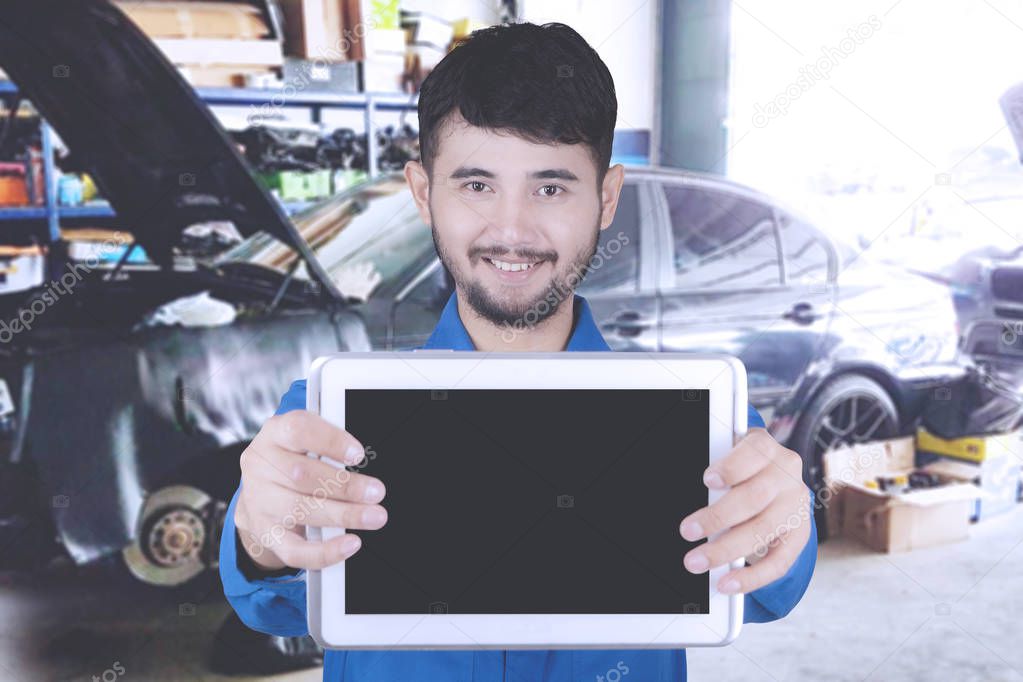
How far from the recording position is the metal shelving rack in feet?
10.3

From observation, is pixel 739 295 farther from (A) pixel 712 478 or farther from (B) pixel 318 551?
(B) pixel 318 551

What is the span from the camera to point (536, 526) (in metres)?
0.74

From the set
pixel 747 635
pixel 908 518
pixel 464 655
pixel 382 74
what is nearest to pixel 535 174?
pixel 464 655

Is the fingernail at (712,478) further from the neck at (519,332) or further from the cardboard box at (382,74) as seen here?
the cardboard box at (382,74)

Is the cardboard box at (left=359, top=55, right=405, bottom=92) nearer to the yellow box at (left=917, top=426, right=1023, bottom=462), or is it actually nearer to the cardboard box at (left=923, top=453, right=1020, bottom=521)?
the yellow box at (left=917, top=426, right=1023, bottom=462)

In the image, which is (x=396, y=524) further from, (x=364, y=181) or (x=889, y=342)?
(x=889, y=342)

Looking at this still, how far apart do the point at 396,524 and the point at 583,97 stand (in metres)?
0.64

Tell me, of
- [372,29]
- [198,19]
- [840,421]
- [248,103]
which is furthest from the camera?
[840,421]

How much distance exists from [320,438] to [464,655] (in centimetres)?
38

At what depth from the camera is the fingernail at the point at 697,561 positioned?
73 centimetres

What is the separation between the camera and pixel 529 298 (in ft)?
3.57

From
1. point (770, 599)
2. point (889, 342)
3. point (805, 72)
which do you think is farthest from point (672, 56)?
point (770, 599)

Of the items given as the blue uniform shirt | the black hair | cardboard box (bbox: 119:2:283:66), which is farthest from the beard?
cardboard box (bbox: 119:2:283:66)

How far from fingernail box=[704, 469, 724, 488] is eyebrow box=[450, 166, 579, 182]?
458mm
